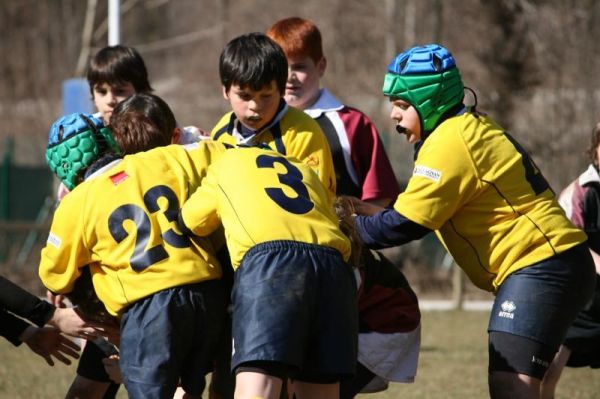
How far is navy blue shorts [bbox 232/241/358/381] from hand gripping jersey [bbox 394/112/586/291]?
65 centimetres

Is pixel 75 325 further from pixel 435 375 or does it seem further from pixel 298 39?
pixel 435 375

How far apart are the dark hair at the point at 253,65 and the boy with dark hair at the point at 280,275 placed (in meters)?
0.64

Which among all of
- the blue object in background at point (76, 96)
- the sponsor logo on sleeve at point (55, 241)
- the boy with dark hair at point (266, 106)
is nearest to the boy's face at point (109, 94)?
the boy with dark hair at point (266, 106)

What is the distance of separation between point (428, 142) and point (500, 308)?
0.72m

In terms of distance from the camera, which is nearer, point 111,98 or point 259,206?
point 259,206

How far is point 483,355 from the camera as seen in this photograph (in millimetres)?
8859

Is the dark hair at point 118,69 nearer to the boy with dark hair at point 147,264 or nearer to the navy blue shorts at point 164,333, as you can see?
the boy with dark hair at point 147,264

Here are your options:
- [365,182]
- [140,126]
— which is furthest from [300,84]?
[140,126]

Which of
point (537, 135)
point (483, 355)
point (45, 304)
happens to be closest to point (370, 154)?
point (45, 304)

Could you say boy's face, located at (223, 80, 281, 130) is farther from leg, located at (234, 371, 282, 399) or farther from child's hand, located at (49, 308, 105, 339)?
leg, located at (234, 371, 282, 399)

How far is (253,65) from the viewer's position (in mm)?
4504

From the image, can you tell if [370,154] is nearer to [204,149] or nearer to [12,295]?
[204,149]

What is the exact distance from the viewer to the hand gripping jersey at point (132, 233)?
3.98 meters

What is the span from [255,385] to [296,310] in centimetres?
29
